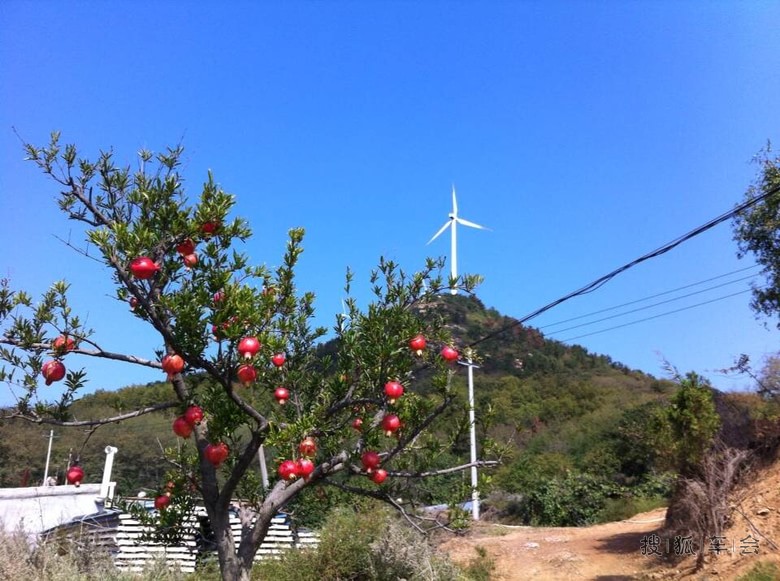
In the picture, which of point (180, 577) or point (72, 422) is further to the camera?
point (180, 577)

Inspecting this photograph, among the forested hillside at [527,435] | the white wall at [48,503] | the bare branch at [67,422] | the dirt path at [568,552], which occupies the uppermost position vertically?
the forested hillside at [527,435]

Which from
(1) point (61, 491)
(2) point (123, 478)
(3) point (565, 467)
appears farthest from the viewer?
(2) point (123, 478)

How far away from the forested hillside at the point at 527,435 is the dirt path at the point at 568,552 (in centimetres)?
147

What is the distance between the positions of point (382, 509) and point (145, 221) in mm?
6743

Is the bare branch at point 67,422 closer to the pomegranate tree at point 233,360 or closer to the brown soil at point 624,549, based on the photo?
the pomegranate tree at point 233,360

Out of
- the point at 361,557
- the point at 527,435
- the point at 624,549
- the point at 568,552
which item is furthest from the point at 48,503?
the point at 527,435

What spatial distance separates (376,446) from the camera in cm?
420

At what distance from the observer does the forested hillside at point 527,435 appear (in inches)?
627

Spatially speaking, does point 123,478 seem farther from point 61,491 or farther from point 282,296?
point 282,296

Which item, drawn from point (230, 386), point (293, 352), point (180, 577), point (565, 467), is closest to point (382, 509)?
point (180, 577)

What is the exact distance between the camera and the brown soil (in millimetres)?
8016

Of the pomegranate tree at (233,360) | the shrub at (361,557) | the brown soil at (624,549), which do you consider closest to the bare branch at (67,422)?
the pomegranate tree at (233,360)

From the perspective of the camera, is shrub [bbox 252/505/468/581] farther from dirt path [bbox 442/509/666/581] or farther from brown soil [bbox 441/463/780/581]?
dirt path [bbox 442/509/666/581]

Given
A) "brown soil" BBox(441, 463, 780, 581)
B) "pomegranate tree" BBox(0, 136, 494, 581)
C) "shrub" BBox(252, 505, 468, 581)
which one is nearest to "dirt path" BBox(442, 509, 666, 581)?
"brown soil" BBox(441, 463, 780, 581)
